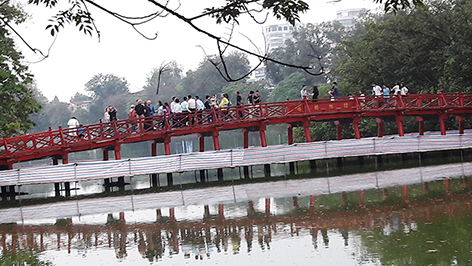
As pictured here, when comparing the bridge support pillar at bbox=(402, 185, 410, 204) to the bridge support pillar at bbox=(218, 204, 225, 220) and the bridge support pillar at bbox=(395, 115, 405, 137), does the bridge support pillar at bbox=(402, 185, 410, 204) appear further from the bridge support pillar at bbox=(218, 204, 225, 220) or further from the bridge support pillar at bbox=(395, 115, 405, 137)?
the bridge support pillar at bbox=(395, 115, 405, 137)

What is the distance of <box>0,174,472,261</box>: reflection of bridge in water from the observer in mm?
15102

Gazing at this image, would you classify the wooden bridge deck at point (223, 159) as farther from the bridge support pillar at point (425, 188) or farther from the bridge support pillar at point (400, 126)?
the bridge support pillar at point (425, 188)

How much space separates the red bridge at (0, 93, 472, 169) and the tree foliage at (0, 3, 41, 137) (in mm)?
2457

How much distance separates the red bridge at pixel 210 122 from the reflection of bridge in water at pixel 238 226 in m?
9.19

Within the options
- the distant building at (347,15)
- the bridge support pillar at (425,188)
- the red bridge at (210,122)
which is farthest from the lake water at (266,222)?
the distant building at (347,15)

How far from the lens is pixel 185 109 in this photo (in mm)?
32188

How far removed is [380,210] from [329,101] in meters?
15.0

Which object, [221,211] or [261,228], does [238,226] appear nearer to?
[261,228]

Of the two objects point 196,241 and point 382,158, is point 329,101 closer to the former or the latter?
point 382,158

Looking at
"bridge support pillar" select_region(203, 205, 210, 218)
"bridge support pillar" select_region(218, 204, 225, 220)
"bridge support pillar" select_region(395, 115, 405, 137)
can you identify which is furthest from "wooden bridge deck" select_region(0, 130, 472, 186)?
"bridge support pillar" select_region(218, 204, 225, 220)

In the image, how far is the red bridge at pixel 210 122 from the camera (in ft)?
96.4

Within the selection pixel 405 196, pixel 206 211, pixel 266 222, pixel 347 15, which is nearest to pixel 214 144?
pixel 206 211

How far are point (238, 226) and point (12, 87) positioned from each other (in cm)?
1994

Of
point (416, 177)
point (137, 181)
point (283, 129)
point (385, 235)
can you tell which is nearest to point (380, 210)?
point (385, 235)
